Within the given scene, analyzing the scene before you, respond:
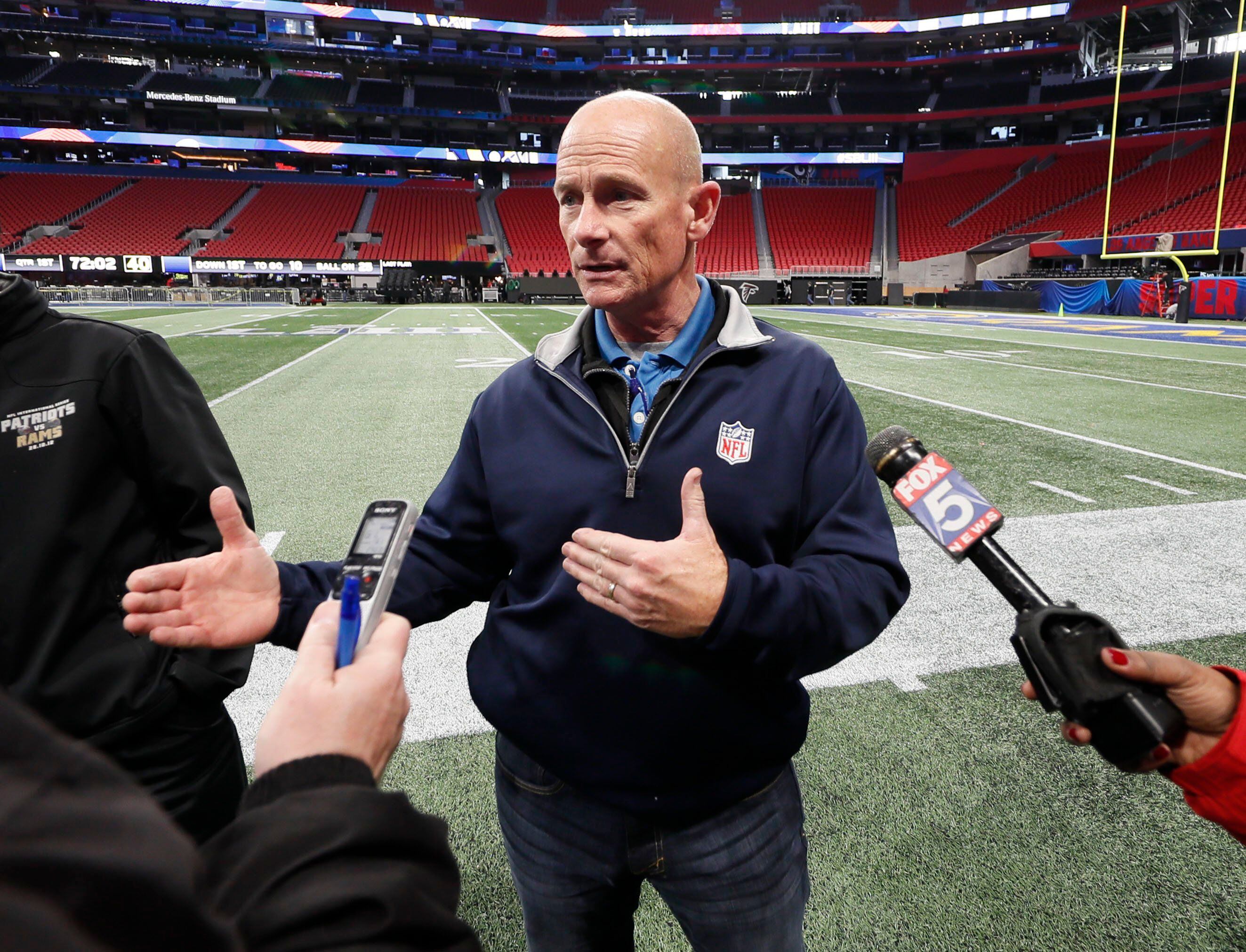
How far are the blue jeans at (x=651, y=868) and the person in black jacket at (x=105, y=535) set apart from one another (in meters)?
0.87

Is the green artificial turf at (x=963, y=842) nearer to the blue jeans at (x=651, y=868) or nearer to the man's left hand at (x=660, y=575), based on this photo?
the blue jeans at (x=651, y=868)

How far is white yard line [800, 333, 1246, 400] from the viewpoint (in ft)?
33.0

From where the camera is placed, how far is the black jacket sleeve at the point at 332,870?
621 millimetres

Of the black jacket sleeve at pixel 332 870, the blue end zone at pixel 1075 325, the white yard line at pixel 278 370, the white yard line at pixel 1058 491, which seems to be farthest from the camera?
the blue end zone at pixel 1075 325

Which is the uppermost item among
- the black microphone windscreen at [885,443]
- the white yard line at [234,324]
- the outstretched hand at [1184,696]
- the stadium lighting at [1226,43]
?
the stadium lighting at [1226,43]

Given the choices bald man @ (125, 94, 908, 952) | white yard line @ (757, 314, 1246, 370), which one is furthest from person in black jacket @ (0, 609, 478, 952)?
white yard line @ (757, 314, 1246, 370)

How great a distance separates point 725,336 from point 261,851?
4.20 feet

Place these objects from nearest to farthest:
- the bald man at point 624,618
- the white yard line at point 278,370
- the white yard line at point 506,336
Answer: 1. the bald man at point 624,618
2. the white yard line at point 278,370
3. the white yard line at point 506,336

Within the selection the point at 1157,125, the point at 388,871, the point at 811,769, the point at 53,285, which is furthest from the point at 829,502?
the point at 1157,125

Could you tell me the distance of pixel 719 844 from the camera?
60.2 inches

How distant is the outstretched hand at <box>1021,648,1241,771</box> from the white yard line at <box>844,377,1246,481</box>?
Answer: 6.40 m

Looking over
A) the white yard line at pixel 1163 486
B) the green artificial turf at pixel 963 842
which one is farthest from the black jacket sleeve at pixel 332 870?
the white yard line at pixel 1163 486

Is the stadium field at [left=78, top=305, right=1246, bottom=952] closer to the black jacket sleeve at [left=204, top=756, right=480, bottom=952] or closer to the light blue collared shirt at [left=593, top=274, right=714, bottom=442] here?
the light blue collared shirt at [left=593, top=274, right=714, bottom=442]

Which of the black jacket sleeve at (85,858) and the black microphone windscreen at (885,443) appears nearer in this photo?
the black jacket sleeve at (85,858)
